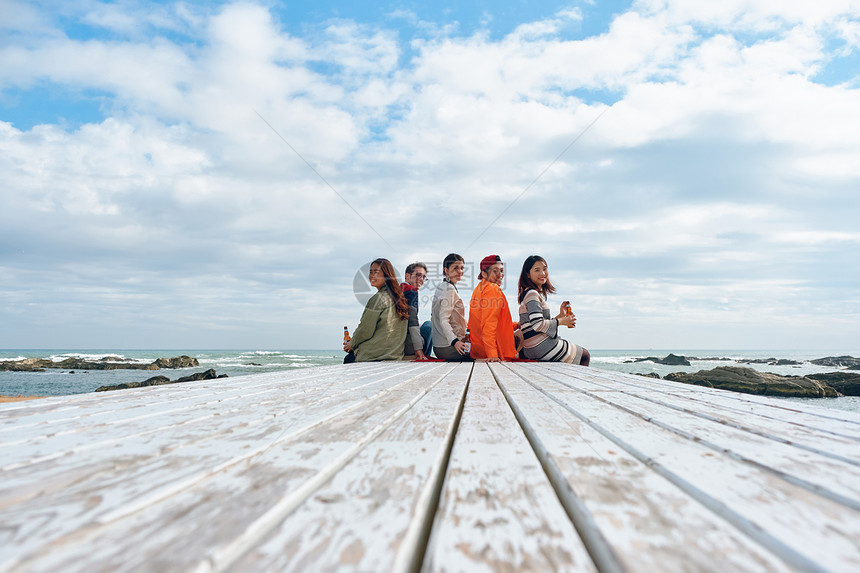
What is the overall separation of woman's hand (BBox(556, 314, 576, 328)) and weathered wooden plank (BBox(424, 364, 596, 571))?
420 centimetres

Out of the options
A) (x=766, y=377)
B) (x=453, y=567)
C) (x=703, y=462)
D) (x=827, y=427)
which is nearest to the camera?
(x=453, y=567)

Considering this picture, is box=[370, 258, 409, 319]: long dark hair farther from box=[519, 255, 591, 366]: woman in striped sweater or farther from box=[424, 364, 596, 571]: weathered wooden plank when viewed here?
box=[424, 364, 596, 571]: weathered wooden plank

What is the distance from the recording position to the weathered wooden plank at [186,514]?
0.51 metres

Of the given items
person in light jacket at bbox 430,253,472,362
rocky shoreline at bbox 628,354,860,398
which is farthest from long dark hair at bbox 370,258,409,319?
rocky shoreline at bbox 628,354,860,398

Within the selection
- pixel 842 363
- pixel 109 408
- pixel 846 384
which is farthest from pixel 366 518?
pixel 842 363

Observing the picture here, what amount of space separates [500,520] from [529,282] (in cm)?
494

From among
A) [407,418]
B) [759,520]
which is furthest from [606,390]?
[759,520]

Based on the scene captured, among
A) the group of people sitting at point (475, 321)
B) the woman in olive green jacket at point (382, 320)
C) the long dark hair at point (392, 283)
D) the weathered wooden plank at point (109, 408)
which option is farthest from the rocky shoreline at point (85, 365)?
the weathered wooden plank at point (109, 408)

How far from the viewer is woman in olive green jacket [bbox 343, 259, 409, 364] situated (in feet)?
18.0

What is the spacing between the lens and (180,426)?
1.23 metres

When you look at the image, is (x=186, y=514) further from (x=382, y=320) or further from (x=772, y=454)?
(x=382, y=320)

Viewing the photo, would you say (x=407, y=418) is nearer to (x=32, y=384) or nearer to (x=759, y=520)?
(x=759, y=520)

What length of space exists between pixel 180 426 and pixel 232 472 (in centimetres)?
54

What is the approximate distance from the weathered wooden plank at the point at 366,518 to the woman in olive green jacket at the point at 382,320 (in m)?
4.52
